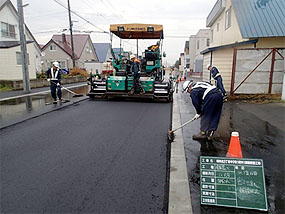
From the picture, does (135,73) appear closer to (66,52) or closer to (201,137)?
(201,137)

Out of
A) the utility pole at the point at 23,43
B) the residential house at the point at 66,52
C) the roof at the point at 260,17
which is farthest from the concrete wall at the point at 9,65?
the roof at the point at 260,17

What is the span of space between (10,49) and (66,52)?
19323 mm

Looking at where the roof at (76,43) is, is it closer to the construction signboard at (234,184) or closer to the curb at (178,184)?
the curb at (178,184)

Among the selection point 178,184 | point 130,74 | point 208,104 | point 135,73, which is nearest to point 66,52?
point 130,74

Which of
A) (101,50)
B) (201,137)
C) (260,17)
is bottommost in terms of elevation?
(201,137)

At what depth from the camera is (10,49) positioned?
18.6 meters

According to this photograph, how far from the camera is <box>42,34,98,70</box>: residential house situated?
37.6 m

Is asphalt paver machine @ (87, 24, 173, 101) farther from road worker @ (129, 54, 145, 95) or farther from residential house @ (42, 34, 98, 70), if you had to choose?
residential house @ (42, 34, 98, 70)

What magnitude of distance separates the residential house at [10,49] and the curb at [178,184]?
18178 millimetres

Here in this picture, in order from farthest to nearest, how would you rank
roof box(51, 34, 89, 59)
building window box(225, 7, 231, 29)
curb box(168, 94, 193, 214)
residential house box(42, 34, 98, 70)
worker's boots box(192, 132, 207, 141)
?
roof box(51, 34, 89, 59) < residential house box(42, 34, 98, 70) < building window box(225, 7, 231, 29) < worker's boots box(192, 132, 207, 141) < curb box(168, 94, 193, 214)

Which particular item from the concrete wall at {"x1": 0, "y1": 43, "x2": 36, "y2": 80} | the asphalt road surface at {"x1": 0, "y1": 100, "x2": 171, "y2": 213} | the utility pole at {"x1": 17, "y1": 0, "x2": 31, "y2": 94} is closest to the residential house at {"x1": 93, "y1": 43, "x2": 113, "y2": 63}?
the concrete wall at {"x1": 0, "y1": 43, "x2": 36, "y2": 80}

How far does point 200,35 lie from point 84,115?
4165cm

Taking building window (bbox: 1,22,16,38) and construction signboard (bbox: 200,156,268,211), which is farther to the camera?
building window (bbox: 1,22,16,38)

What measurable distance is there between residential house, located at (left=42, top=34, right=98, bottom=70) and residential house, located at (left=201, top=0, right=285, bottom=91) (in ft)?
89.7
